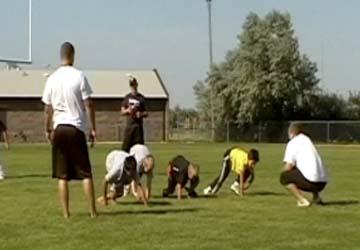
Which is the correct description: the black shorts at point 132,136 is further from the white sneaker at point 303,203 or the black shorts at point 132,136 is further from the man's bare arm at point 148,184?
the white sneaker at point 303,203

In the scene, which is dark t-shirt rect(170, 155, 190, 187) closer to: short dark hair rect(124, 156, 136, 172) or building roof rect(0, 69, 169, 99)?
short dark hair rect(124, 156, 136, 172)

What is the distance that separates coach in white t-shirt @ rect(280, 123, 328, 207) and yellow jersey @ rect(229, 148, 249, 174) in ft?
4.79

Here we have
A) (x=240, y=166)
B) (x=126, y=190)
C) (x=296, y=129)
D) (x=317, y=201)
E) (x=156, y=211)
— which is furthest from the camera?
(x=240, y=166)

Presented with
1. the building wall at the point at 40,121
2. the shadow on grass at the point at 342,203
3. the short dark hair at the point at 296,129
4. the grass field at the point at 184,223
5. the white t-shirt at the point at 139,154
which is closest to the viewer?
the grass field at the point at 184,223

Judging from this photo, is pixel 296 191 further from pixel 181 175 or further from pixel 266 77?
pixel 266 77

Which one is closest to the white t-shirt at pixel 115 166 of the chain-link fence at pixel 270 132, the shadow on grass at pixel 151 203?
the shadow on grass at pixel 151 203

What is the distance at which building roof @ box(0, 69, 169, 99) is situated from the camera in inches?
3250

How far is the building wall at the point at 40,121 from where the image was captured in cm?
8088

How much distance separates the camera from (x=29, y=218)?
12.5 m

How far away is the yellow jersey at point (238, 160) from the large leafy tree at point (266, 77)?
6425cm

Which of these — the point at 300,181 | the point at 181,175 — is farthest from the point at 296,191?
the point at 181,175

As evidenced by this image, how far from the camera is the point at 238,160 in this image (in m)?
16.7

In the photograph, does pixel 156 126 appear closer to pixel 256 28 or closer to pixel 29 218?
pixel 256 28

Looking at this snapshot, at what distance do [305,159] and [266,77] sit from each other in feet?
221
